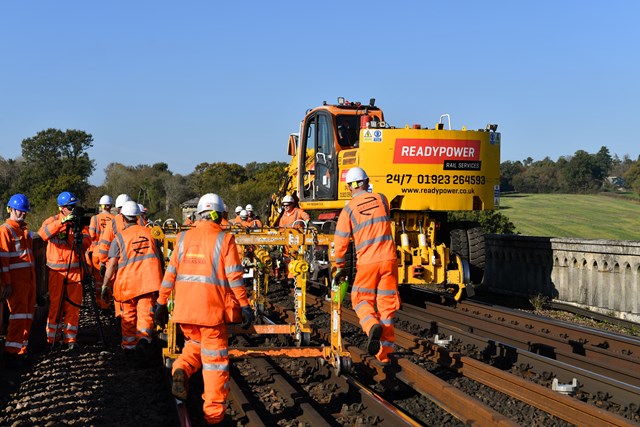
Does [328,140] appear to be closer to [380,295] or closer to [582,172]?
[380,295]

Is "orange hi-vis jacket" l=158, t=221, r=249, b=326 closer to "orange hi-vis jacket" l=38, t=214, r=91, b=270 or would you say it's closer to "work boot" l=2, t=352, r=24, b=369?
"work boot" l=2, t=352, r=24, b=369

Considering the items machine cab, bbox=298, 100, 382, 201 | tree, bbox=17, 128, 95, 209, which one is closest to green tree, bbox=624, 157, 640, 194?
tree, bbox=17, 128, 95, 209

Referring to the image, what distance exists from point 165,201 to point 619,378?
50.9 meters

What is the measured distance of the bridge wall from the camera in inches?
497

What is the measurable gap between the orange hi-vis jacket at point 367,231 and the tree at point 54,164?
1473 inches

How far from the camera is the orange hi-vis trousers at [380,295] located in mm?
7711

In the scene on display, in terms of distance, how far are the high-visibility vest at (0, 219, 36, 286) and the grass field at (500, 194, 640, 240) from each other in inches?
1296

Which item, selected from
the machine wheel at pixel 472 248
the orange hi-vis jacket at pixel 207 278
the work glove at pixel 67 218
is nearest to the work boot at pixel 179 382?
the orange hi-vis jacket at pixel 207 278

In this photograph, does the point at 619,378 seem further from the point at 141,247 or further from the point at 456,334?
the point at 141,247

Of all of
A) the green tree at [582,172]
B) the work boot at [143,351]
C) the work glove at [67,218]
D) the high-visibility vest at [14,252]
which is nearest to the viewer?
the work boot at [143,351]

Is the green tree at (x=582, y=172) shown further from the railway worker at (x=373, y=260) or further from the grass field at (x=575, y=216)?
the railway worker at (x=373, y=260)

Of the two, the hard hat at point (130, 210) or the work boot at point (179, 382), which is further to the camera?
the hard hat at point (130, 210)

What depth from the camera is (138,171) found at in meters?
74.6

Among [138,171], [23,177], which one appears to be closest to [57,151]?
[138,171]
